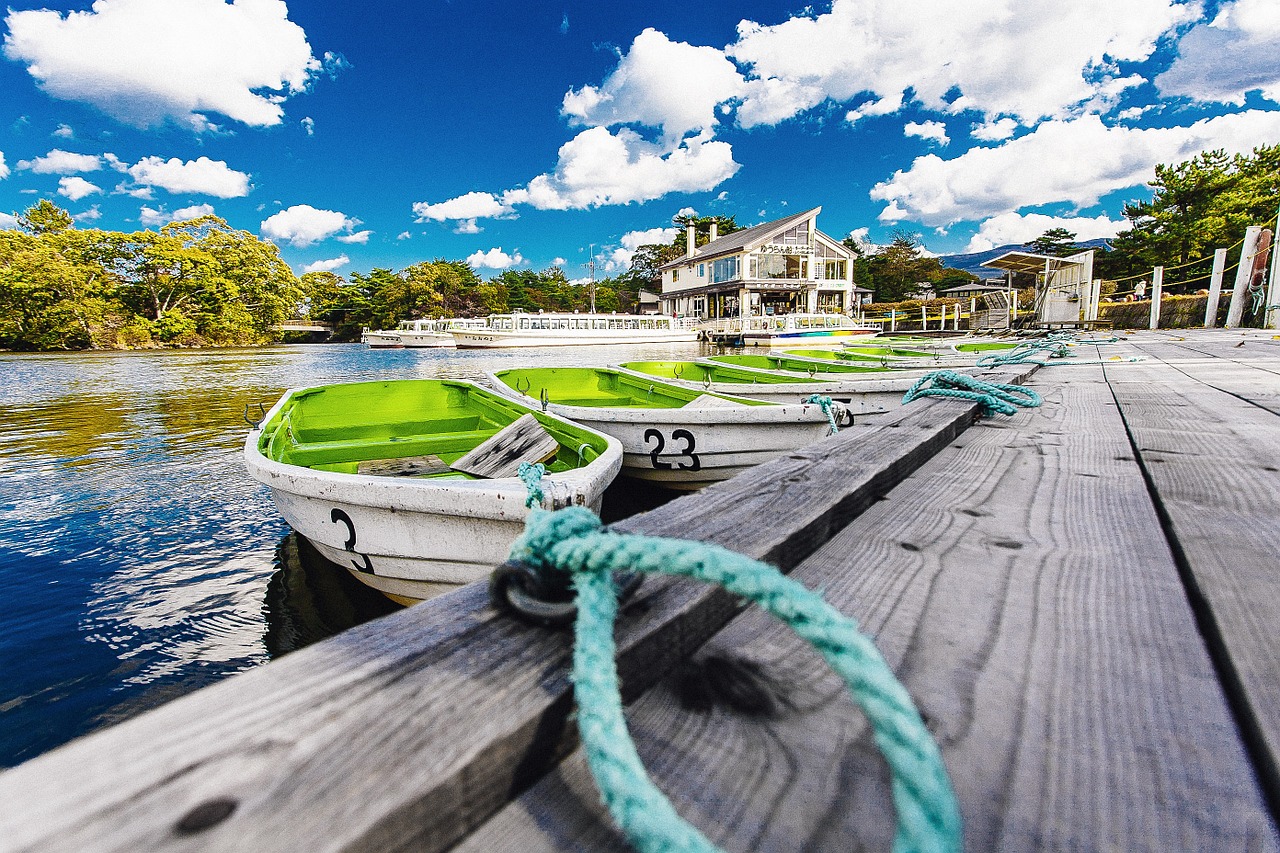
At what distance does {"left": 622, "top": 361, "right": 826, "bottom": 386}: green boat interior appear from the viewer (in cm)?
796

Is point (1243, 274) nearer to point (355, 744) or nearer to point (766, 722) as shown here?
point (766, 722)

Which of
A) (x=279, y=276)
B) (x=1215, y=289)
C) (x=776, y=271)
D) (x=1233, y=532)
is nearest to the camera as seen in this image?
(x=1233, y=532)

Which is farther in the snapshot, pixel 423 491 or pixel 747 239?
pixel 747 239

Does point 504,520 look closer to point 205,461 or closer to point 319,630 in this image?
Result: point 319,630

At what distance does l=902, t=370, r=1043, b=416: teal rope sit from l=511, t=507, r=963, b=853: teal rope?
8.52 ft

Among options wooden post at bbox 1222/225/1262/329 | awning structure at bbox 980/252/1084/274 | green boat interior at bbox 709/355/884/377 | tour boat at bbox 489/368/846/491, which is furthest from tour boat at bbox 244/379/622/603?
awning structure at bbox 980/252/1084/274

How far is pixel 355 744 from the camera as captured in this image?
0.50 meters

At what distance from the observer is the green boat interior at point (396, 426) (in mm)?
4086

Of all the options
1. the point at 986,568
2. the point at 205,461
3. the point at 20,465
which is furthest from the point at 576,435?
the point at 20,465

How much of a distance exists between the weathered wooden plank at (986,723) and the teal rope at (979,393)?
1744 mm

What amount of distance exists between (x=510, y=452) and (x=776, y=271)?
34.8 m

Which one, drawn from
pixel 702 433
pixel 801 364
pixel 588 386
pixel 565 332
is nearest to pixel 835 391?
pixel 702 433

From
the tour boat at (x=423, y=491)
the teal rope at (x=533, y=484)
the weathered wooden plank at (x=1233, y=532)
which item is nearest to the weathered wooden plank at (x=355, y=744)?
the weathered wooden plank at (x=1233, y=532)

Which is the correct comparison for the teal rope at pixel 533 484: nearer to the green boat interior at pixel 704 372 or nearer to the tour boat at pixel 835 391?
the tour boat at pixel 835 391
